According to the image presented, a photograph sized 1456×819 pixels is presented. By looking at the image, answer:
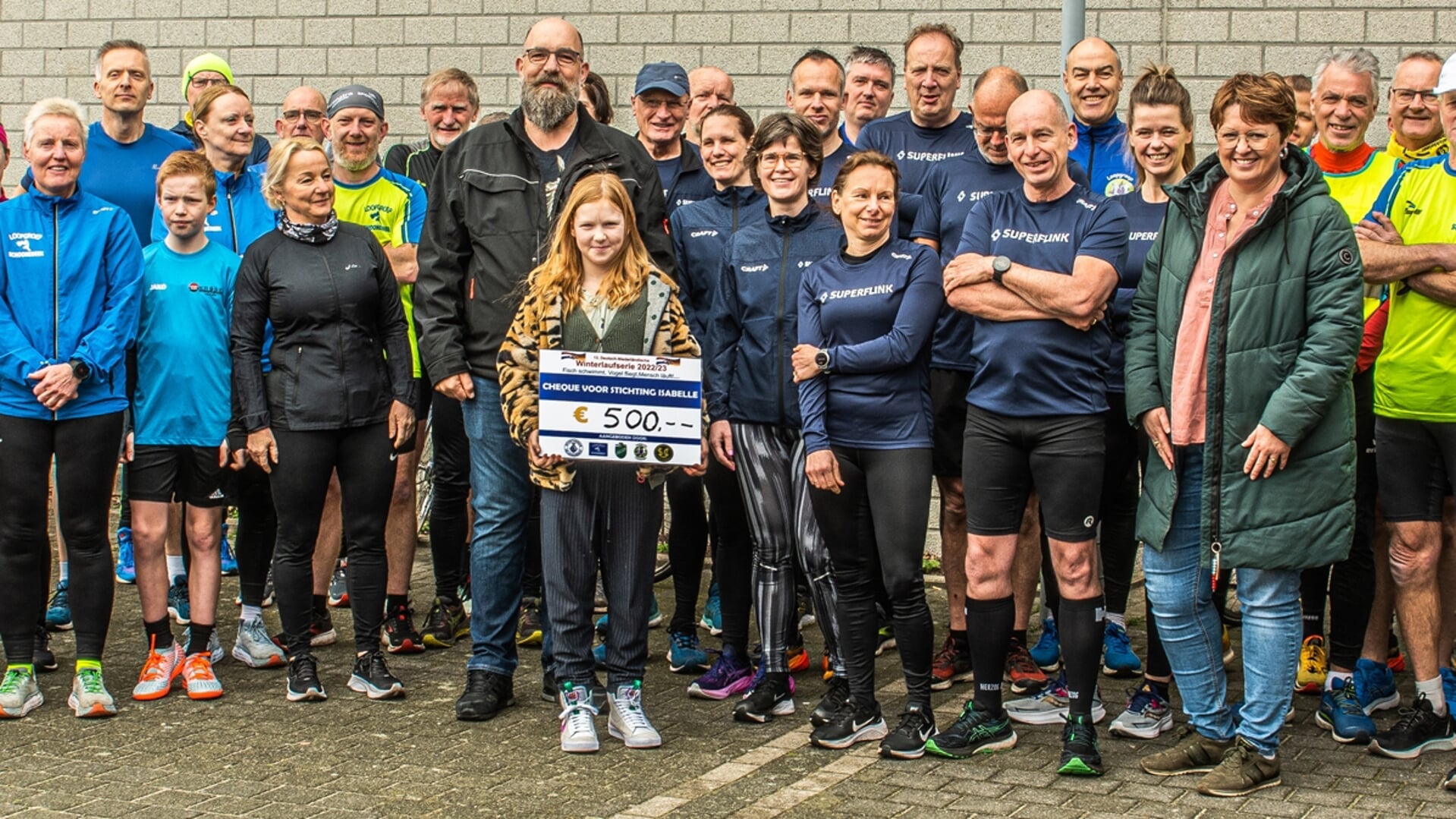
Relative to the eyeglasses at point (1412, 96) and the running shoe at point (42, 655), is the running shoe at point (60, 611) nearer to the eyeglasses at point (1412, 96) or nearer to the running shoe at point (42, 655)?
the running shoe at point (42, 655)

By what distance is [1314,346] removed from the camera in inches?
199

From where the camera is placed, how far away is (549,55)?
6227 millimetres

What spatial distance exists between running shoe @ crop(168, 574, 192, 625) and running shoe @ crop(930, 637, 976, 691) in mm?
3305

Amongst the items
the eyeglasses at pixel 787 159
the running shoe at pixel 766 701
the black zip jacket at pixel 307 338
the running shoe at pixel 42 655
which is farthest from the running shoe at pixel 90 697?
the eyeglasses at pixel 787 159

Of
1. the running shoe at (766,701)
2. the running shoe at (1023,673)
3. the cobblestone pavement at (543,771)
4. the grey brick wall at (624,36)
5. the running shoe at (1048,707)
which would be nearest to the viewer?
the cobblestone pavement at (543,771)

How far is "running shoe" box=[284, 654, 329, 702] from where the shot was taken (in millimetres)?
6312

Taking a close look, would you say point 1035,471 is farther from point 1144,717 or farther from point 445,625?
point 445,625

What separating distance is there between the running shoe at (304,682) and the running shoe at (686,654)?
139cm

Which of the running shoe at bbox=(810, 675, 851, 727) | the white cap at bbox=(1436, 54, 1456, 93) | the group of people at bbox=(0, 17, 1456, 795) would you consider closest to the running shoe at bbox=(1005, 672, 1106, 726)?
the group of people at bbox=(0, 17, 1456, 795)

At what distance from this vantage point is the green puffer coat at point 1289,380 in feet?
16.6

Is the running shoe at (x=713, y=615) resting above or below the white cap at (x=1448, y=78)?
below

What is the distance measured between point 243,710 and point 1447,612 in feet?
14.4

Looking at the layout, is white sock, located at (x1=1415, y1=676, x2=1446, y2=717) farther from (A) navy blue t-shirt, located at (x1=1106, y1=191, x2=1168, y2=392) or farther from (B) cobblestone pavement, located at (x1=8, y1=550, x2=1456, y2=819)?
(A) navy blue t-shirt, located at (x1=1106, y1=191, x2=1168, y2=392)

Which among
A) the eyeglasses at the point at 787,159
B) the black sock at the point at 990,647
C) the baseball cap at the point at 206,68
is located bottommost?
the black sock at the point at 990,647
